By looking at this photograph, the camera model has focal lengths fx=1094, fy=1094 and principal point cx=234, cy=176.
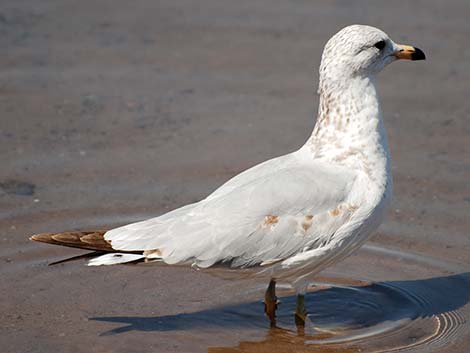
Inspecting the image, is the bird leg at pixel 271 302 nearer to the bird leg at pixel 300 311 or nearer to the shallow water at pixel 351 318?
the shallow water at pixel 351 318

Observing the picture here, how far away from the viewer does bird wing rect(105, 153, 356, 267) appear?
22.6 ft

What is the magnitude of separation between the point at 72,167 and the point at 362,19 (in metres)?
3.99

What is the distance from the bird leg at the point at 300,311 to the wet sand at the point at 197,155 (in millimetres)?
71

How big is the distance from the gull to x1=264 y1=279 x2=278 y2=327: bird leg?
0.26 meters

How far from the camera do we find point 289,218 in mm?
6945

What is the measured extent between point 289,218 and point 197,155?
8.94 ft

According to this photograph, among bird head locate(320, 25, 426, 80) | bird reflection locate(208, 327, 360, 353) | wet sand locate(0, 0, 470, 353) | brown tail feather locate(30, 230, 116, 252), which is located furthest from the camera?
wet sand locate(0, 0, 470, 353)

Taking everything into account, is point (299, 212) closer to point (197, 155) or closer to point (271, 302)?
Result: point (271, 302)

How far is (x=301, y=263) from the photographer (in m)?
6.96

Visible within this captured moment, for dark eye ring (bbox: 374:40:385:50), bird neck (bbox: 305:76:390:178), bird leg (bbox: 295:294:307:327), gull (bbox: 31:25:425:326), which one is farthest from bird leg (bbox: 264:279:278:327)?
dark eye ring (bbox: 374:40:385:50)

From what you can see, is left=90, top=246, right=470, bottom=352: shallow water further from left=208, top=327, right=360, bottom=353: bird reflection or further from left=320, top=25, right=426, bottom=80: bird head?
left=320, top=25, right=426, bottom=80: bird head

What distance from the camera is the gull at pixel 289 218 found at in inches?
271

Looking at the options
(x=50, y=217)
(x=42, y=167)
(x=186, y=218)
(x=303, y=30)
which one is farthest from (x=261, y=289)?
(x=303, y=30)

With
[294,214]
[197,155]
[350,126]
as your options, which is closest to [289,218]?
[294,214]
